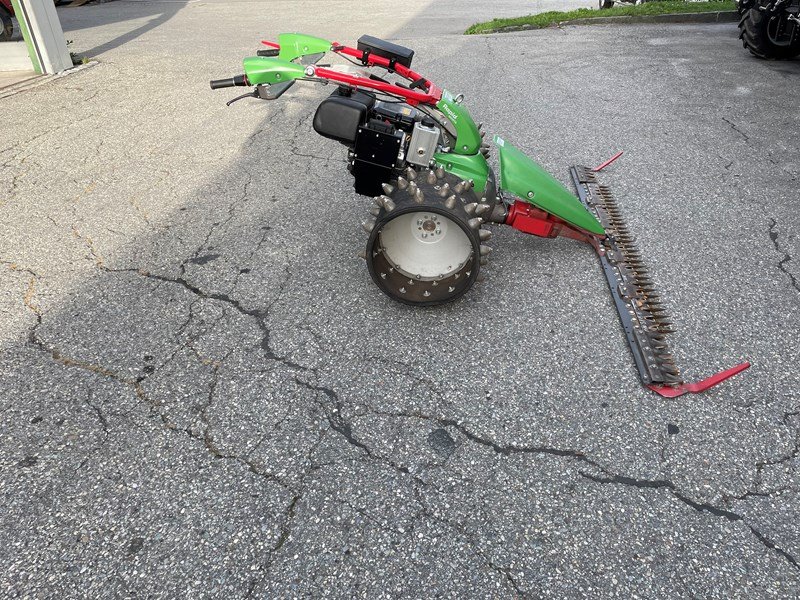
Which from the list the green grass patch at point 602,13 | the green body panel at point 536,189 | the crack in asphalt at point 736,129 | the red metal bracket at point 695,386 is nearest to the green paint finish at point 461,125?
the green body panel at point 536,189

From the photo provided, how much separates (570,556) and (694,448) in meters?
0.78

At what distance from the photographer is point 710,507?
2250 mm

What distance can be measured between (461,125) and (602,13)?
27.5ft

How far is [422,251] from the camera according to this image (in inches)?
124

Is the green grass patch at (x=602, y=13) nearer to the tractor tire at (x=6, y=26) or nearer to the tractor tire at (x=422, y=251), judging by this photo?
the tractor tire at (x=6, y=26)

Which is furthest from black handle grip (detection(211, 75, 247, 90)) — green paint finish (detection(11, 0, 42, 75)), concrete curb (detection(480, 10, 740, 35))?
concrete curb (detection(480, 10, 740, 35))

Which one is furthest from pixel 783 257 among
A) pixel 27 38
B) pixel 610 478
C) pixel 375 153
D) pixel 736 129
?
pixel 27 38

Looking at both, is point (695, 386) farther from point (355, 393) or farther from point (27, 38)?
point (27, 38)

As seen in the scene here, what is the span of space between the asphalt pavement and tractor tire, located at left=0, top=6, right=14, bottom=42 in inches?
124

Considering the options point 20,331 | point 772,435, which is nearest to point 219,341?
point 20,331

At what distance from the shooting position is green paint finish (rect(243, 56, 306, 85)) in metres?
3.08

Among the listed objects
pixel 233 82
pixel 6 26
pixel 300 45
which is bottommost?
pixel 6 26

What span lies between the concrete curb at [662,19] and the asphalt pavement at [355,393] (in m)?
5.34

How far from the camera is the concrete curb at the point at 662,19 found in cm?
992
